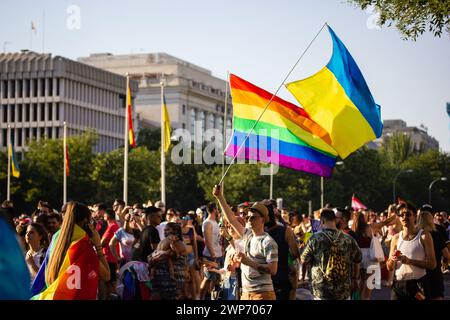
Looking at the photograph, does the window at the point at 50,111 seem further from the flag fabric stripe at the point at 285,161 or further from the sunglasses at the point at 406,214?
the sunglasses at the point at 406,214

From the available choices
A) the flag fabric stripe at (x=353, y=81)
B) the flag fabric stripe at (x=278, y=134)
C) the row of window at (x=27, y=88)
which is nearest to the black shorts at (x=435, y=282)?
the flag fabric stripe at (x=353, y=81)

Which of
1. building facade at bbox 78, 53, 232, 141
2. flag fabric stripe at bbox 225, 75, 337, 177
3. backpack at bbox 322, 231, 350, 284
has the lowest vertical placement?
backpack at bbox 322, 231, 350, 284

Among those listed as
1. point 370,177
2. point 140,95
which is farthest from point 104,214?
point 140,95

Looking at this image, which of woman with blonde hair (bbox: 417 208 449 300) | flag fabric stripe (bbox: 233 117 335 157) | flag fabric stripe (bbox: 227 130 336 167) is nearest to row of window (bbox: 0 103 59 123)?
flag fabric stripe (bbox: 227 130 336 167)

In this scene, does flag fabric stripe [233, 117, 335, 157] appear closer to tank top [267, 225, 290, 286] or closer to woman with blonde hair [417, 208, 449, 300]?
woman with blonde hair [417, 208, 449, 300]

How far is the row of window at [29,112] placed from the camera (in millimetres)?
120125

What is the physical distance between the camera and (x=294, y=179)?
9881 centimetres

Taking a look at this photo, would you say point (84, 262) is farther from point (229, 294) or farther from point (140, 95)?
point (140, 95)

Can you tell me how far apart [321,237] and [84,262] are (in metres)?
3.19

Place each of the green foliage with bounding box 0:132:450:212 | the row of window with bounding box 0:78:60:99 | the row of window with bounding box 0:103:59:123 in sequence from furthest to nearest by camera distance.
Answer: the row of window with bounding box 0:103:59:123
the row of window with bounding box 0:78:60:99
the green foliage with bounding box 0:132:450:212

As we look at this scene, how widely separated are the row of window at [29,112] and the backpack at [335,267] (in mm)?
109799

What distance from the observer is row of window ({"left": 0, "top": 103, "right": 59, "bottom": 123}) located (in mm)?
120125

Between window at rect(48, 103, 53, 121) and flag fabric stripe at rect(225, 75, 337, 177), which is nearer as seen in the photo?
flag fabric stripe at rect(225, 75, 337, 177)

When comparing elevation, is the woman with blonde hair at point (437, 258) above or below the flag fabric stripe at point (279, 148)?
below
